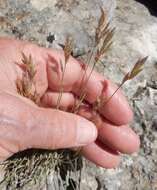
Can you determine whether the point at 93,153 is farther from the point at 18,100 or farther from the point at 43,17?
the point at 43,17

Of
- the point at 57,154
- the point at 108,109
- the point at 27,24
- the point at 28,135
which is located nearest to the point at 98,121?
the point at 108,109

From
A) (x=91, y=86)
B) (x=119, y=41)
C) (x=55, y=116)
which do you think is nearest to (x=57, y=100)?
(x=91, y=86)

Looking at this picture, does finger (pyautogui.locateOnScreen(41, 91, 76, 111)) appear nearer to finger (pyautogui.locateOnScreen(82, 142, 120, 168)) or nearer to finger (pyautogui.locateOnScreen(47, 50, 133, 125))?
finger (pyautogui.locateOnScreen(47, 50, 133, 125))

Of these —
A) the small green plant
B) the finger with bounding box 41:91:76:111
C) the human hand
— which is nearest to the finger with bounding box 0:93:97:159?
the human hand

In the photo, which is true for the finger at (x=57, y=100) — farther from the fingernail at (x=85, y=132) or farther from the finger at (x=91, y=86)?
the fingernail at (x=85, y=132)

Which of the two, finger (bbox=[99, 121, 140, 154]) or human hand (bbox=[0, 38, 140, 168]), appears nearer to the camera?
human hand (bbox=[0, 38, 140, 168])

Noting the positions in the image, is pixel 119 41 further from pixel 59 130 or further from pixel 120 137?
pixel 59 130
